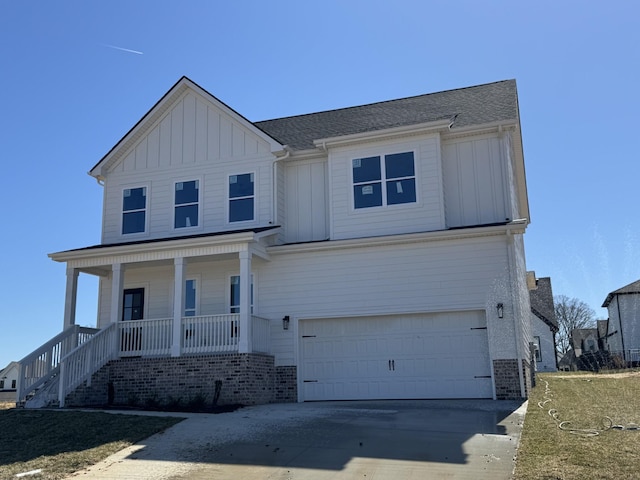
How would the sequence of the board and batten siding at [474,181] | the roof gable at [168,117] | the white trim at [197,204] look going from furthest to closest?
the roof gable at [168,117] < the white trim at [197,204] < the board and batten siding at [474,181]

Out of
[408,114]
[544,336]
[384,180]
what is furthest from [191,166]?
[544,336]

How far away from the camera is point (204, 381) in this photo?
15.6 metres

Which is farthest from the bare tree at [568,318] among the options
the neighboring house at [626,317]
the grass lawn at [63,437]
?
the grass lawn at [63,437]

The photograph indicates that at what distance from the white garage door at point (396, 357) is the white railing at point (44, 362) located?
20.5 feet

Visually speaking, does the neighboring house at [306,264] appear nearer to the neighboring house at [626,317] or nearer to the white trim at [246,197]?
the white trim at [246,197]

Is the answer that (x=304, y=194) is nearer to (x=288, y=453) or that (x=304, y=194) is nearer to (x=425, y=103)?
(x=425, y=103)

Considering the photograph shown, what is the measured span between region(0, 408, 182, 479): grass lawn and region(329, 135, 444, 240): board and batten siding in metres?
7.44

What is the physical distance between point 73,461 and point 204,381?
661cm

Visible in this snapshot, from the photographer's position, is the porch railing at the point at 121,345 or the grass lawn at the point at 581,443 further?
the porch railing at the point at 121,345

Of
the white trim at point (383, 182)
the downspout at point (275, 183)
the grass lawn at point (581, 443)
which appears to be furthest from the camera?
the downspout at point (275, 183)

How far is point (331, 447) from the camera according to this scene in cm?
928

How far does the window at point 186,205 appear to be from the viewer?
751 inches

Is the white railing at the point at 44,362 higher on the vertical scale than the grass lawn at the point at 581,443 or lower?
higher

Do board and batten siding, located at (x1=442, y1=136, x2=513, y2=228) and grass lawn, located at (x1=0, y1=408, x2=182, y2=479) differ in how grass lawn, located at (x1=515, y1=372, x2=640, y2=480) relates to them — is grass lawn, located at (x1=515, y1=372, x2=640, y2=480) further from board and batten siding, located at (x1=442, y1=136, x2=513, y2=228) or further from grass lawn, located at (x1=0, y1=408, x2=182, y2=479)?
grass lawn, located at (x1=0, y1=408, x2=182, y2=479)
